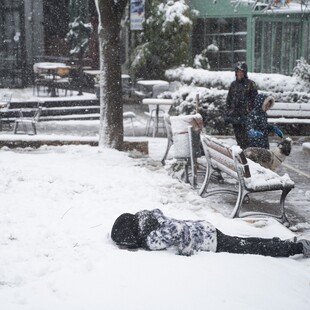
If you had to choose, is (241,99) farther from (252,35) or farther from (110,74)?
(252,35)

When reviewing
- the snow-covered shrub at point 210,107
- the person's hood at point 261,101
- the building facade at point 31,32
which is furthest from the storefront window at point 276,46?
the person's hood at point 261,101

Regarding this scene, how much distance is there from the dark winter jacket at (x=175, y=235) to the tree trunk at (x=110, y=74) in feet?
17.1

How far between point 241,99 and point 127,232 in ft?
16.0

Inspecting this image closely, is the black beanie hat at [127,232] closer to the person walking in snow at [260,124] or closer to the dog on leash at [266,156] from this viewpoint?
the dog on leash at [266,156]

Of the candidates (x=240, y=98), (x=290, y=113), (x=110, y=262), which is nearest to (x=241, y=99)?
(x=240, y=98)

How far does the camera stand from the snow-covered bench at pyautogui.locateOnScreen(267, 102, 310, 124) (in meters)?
13.3

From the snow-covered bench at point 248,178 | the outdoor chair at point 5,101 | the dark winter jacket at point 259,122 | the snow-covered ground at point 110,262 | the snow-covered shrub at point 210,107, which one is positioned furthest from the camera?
the outdoor chair at point 5,101

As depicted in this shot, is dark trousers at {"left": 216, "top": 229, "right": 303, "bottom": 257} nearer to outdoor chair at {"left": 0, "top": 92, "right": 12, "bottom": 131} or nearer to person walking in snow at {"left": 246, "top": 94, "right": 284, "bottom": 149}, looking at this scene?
person walking in snow at {"left": 246, "top": 94, "right": 284, "bottom": 149}

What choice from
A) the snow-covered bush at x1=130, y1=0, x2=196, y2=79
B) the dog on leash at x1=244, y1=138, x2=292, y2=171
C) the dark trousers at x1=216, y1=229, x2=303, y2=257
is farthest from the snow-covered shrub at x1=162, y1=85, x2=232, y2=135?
the dark trousers at x1=216, y1=229, x2=303, y2=257

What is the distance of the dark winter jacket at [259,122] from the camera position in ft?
27.5

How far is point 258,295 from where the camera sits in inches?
164

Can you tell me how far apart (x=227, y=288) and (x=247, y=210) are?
3.19 meters

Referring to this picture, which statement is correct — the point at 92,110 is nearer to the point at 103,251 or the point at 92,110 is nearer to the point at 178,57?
the point at 178,57

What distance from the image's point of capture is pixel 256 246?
516 centimetres
